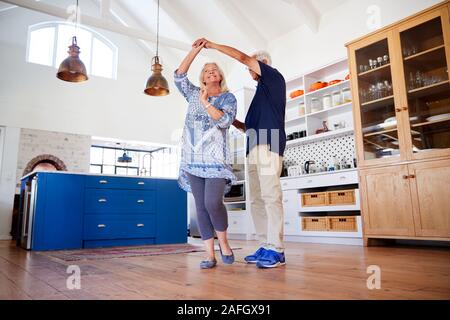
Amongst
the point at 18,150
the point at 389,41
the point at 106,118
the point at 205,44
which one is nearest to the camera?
the point at 205,44

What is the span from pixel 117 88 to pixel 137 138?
127 cm

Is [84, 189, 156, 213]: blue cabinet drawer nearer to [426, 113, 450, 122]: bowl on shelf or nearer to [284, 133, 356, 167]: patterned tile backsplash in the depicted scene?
[284, 133, 356, 167]: patterned tile backsplash

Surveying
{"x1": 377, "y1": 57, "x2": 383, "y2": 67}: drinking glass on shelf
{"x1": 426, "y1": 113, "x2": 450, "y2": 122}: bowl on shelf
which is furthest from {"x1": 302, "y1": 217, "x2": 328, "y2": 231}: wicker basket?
{"x1": 377, "y1": 57, "x2": 383, "y2": 67}: drinking glass on shelf

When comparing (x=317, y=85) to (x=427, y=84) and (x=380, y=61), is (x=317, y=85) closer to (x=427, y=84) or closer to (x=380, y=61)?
(x=380, y=61)

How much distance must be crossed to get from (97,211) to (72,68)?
5.09ft

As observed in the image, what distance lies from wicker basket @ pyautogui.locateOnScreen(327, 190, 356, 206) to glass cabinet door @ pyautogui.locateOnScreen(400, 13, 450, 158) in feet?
2.83

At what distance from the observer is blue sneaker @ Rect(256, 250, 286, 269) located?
1908 mm

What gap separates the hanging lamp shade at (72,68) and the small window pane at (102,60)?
4.65 m

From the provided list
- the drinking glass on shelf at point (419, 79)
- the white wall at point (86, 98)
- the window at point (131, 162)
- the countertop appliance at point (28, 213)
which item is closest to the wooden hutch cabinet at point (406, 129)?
the drinking glass on shelf at point (419, 79)

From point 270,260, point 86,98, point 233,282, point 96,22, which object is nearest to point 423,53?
point 270,260

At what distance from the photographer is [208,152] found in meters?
1.94

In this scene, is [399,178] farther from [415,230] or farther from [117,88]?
[117,88]
